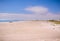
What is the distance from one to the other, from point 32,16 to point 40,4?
0.70ft

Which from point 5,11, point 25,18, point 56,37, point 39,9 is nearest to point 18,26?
point 25,18

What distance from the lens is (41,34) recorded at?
132 cm

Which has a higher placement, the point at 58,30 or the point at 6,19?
the point at 6,19

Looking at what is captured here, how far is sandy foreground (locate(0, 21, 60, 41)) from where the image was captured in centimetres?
127

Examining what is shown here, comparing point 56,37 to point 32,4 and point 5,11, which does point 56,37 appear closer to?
point 32,4

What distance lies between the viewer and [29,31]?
1.31m

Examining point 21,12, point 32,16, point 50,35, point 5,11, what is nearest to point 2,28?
point 5,11

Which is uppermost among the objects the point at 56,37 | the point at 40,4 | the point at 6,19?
the point at 40,4

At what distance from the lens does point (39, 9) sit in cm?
134

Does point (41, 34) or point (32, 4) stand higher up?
point (32, 4)

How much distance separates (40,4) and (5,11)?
519mm

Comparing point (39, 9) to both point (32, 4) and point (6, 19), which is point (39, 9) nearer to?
point (32, 4)

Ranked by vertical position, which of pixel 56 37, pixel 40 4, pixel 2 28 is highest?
pixel 40 4

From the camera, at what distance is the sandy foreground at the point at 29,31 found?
1.27 metres
